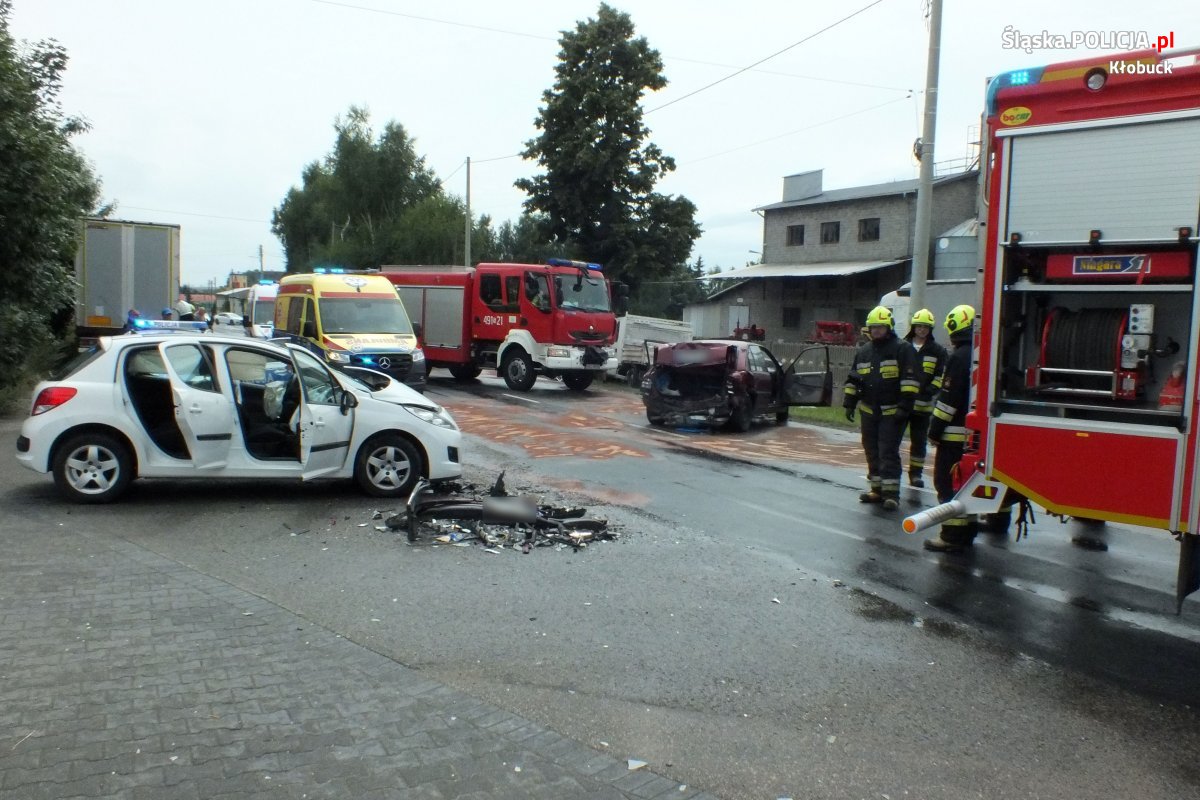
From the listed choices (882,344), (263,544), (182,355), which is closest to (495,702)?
(263,544)

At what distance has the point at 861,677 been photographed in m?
5.14

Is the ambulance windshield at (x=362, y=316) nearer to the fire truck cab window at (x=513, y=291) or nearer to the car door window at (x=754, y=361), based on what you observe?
the fire truck cab window at (x=513, y=291)

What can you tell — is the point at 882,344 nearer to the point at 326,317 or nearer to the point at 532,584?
the point at 532,584

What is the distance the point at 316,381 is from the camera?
9094 millimetres

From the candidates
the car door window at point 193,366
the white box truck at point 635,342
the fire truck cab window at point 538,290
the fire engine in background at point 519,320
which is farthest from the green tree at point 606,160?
the car door window at point 193,366

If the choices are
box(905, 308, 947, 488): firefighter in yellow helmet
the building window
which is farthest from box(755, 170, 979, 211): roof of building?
box(905, 308, 947, 488): firefighter in yellow helmet

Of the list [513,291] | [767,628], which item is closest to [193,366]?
[767,628]

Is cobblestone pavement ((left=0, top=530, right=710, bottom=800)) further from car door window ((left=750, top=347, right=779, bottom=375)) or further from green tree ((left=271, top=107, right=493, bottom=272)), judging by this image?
green tree ((left=271, top=107, right=493, bottom=272))

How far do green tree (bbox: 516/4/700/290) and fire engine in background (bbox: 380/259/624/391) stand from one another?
1454 centimetres

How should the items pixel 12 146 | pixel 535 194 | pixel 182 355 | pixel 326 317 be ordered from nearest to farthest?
pixel 182 355 < pixel 12 146 < pixel 326 317 < pixel 535 194

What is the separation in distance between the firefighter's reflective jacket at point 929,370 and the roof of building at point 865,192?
32.7 meters

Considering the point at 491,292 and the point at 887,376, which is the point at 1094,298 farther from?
the point at 491,292

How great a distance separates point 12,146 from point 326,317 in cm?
614

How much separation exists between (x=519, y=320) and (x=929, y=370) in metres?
13.9
